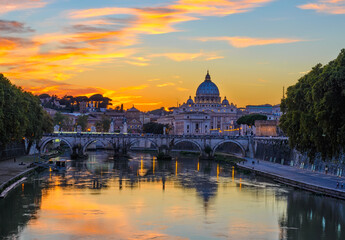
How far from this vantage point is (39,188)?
49.1 m

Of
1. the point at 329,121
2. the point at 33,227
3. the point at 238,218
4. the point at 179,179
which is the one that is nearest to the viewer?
the point at 33,227

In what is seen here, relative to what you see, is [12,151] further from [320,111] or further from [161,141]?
[320,111]

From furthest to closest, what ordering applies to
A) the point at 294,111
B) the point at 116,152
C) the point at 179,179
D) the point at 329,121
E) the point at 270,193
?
1. the point at 116,152
2. the point at 179,179
3. the point at 294,111
4. the point at 270,193
5. the point at 329,121

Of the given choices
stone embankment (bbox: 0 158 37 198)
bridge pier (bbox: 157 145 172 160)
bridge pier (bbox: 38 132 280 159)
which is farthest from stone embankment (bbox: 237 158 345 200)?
bridge pier (bbox: 38 132 280 159)

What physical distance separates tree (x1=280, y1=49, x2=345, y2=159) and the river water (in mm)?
3997

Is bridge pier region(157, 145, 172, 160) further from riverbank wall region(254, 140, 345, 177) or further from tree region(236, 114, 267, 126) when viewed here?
tree region(236, 114, 267, 126)

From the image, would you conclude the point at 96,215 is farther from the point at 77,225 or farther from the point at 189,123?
the point at 189,123

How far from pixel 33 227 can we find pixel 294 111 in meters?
27.2

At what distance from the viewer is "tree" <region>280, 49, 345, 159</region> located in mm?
41969

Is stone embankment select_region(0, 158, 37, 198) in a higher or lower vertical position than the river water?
higher

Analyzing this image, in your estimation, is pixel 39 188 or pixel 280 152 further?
pixel 280 152

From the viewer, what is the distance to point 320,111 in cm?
4341

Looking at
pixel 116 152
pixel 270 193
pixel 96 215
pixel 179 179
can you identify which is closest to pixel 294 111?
pixel 270 193

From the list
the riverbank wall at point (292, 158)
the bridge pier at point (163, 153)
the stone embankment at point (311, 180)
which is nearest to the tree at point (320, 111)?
the stone embankment at point (311, 180)
